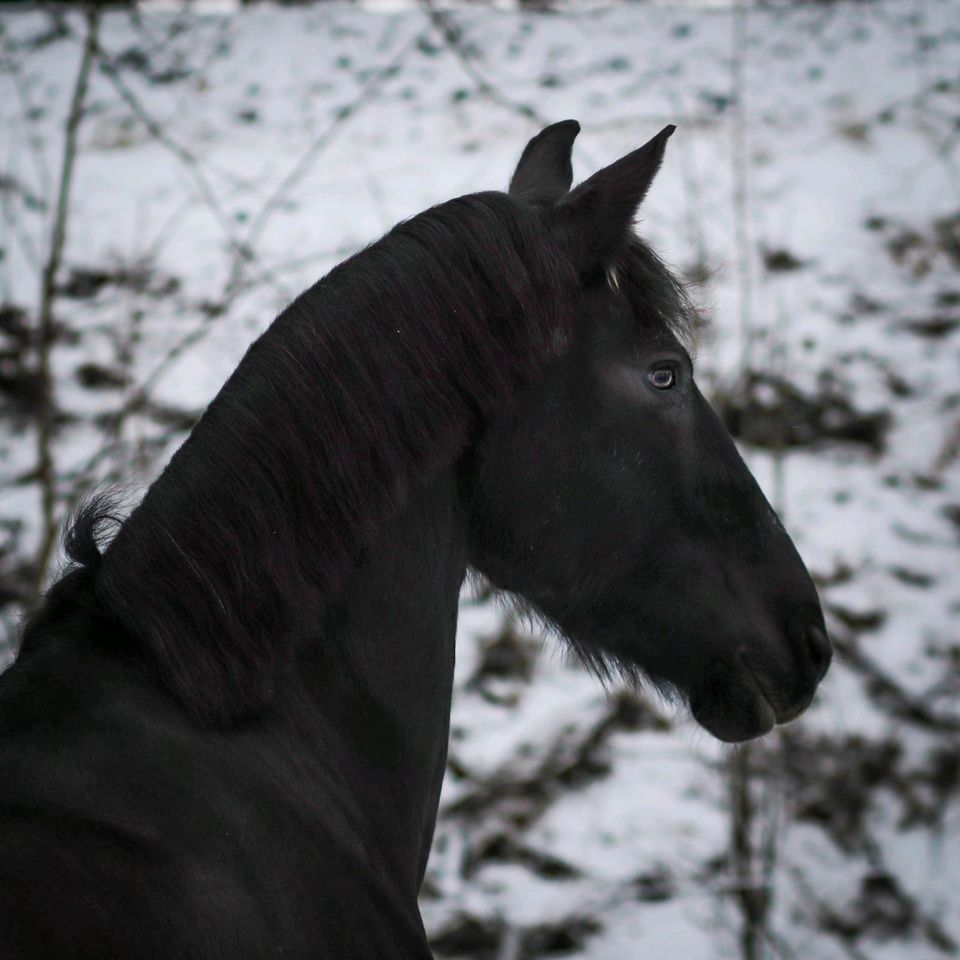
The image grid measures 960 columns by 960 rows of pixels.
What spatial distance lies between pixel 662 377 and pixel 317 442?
31.6 inches

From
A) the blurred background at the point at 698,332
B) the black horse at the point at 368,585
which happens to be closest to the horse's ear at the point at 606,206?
the black horse at the point at 368,585

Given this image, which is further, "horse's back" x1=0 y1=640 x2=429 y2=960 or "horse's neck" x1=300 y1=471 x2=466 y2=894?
"horse's neck" x1=300 y1=471 x2=466 y2=894

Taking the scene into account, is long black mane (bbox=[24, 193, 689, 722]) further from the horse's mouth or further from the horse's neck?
the horse's mouth

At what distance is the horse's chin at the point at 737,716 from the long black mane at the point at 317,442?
90cm

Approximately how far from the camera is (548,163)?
2555mm

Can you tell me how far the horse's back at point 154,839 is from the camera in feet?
4.66

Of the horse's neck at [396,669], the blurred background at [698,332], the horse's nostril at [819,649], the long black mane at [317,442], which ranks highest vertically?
the long black mane at [317,442]

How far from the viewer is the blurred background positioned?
15.3 ft

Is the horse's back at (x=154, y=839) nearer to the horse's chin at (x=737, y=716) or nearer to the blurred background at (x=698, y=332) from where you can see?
the blurred background at (x=698, y=332)

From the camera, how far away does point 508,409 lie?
201 cm

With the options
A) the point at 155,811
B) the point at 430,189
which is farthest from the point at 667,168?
the point at 155,811

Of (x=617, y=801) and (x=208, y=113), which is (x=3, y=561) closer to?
(x=617, y=801)

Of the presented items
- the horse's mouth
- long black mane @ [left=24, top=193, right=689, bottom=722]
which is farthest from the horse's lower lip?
long black mane @ [left=24, top=193, right=689, bottom=722]

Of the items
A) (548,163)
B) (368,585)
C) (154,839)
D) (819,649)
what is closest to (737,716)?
(819,649)
